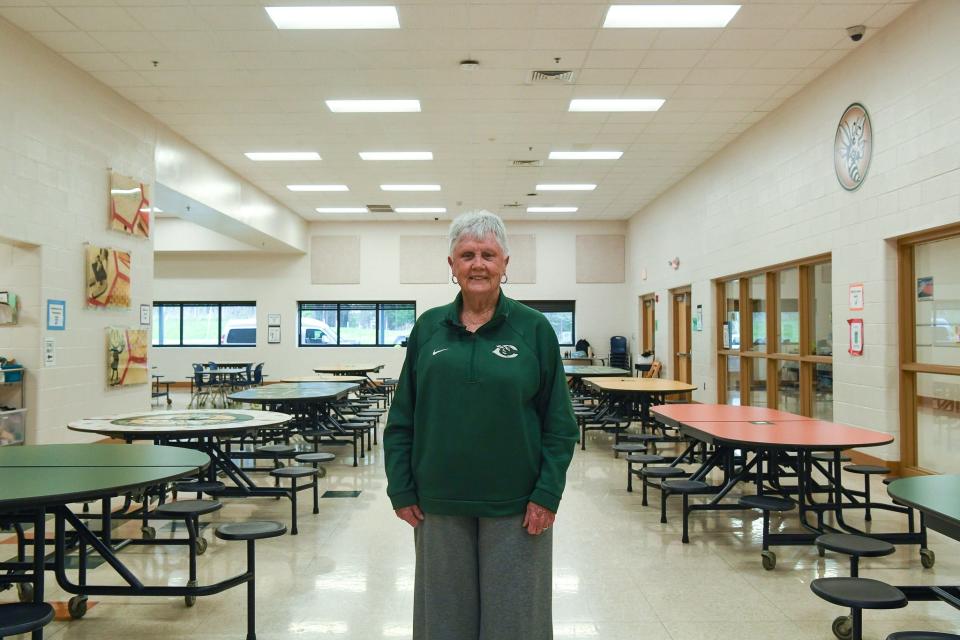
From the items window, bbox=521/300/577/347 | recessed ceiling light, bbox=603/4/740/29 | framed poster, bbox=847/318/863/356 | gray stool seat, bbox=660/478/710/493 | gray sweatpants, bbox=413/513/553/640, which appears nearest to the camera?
gray sweatpants, bbox=413/513/553/640

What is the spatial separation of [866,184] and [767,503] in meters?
3.97

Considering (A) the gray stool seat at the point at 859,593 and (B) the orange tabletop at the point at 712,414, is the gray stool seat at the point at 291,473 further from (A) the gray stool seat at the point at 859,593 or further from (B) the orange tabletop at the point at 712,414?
(A) the gray stool seat at the point at 859,593

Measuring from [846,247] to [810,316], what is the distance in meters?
1.31

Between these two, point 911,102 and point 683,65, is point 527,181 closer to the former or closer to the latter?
point 683,65

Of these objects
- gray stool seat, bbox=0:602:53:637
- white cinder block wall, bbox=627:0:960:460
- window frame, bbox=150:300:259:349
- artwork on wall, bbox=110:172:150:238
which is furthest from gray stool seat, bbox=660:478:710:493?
window frame, bbox=150:300:259:349

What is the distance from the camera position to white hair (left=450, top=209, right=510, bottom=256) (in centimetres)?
189

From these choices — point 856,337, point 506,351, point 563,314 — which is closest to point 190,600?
point 506,351

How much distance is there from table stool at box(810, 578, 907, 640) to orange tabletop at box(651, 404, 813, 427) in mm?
2111

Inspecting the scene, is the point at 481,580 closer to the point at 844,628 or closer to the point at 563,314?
the point at 844,628

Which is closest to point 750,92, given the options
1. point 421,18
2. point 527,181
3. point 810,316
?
point 810,316

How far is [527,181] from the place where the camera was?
38.8ft

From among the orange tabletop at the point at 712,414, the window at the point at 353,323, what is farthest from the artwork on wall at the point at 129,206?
the window at the point at 353,323

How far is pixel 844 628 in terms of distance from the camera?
8.96ft

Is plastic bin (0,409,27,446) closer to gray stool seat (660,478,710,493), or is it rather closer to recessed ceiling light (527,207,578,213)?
gray stool seat (660,478,710,493)
